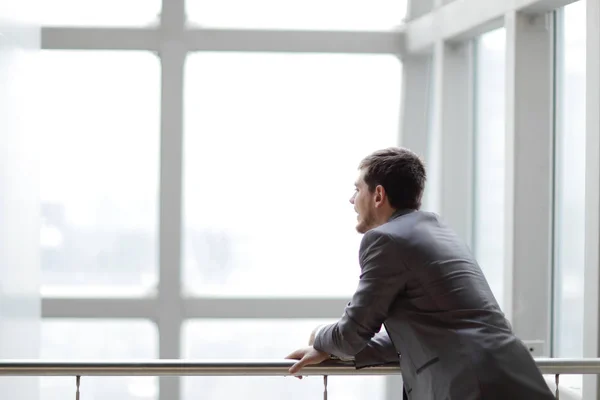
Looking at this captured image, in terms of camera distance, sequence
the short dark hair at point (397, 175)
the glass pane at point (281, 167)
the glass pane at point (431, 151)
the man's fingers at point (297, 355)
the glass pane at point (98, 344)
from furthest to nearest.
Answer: the glass pane at point (281, 167) → the glass pane at point (98, 344) → the glass pane at point (431, 151) → the man's fingers at point (297, 355) → the short dark hair at point (397, 175)

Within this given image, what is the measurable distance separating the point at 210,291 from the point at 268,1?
265 centimetres

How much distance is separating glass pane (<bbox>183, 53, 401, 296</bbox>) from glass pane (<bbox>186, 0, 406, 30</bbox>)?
12.2 inches

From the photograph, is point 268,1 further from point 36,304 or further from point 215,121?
point 36,304

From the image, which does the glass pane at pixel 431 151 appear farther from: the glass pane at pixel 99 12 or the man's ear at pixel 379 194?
the man's ear at pixel 379 194

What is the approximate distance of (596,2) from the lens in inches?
170

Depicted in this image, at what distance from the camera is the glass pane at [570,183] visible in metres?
5.45

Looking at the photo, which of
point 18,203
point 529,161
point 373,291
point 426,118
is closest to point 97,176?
point 18,203

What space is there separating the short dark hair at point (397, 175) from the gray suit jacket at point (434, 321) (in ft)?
0.27

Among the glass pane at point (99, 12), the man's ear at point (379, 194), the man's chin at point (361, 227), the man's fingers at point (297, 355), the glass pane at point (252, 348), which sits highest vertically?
the glass pane at point (99, 12)

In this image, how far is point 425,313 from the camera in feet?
7.43

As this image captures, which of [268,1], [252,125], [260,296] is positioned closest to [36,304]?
[260,296]

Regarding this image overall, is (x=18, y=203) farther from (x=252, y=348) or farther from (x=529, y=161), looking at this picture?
(x=529, y=161)

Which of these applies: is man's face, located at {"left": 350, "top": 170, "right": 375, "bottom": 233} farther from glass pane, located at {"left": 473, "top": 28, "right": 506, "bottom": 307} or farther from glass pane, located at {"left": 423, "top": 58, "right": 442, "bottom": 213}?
glass pane, located at {"left": 423, "top": 58, "right": 442, "bottom": 213}

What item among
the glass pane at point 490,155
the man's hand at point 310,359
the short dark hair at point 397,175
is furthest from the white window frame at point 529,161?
the man's hand at point 310,359
